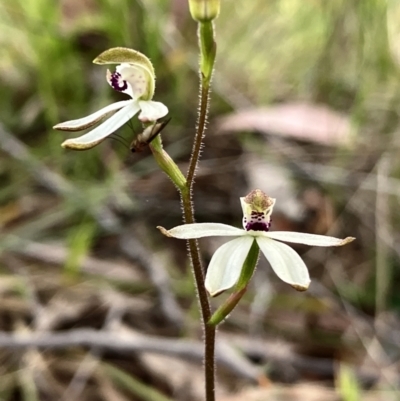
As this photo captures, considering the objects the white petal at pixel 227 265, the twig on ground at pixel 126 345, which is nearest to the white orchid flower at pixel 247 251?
the white petal at pixel 227 265

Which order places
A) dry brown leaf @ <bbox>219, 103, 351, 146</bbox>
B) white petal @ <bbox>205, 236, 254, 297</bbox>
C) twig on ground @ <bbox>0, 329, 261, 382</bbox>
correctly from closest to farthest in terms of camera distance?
white petal @ <bbox>205, 236, 254, 297</bbox>
twig on ground @ <bbox>0, 329, 261, 382</bbox>
dry brown leaf @ <bbox>219, 103, 351, 146</bbox>

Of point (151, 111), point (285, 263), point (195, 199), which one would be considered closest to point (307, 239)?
point (285, 263)

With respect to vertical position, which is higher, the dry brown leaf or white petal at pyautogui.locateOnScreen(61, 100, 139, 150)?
white petal at pyautogui.locateOnScreen(61, 100, 139, 150)

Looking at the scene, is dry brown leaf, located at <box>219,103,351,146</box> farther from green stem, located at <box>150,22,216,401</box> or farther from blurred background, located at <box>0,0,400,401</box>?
green stem, located at <box>150,22,216,401</box>

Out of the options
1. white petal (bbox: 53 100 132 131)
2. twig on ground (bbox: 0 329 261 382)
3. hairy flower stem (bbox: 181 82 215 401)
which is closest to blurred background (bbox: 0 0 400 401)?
twig on ground (bbox: 0 329 261 382)

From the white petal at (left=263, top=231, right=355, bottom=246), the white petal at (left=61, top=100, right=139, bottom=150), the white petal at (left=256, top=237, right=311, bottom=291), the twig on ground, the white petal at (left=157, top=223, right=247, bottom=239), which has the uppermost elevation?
the white petal at (left=61, top=100, right=139, bottom=150)

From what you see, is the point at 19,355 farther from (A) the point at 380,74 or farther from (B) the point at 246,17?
(B) the point at 246,17

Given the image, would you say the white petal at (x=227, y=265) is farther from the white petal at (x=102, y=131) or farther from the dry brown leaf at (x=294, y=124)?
the dry brown leaf at (x=294, y=124)
